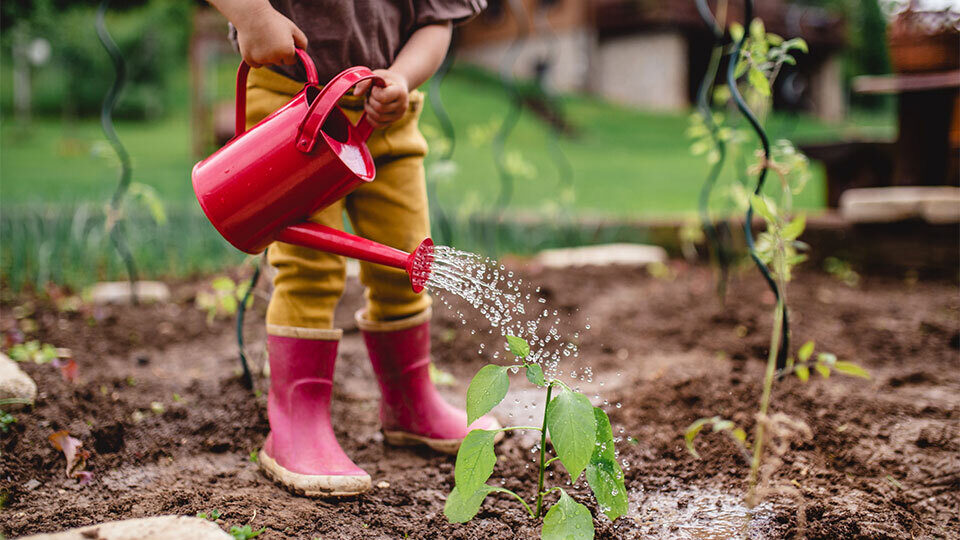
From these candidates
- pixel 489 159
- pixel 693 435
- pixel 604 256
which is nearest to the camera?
pixel 693 435

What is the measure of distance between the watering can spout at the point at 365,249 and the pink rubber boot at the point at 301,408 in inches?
9.7

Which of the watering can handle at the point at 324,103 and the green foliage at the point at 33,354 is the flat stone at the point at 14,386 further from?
the watering can handle at the point at 324,103

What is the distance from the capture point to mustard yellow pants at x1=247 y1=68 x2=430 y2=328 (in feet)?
4.23

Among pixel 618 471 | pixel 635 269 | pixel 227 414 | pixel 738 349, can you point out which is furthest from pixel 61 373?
pixel 635 269

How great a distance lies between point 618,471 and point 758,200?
19.0 inches

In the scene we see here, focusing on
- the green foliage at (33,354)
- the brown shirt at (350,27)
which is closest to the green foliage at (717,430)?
the brown shirt at (350,27)

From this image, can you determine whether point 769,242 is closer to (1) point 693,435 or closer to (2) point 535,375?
(1) point 693,435

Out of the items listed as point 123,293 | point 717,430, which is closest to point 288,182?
point 717,430

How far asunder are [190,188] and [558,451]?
3.61m

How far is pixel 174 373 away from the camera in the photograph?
6.08 feet

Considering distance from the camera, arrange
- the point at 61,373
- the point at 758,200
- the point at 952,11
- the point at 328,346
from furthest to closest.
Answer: the point at 952,11
the point at 61,373
the point at 328,346
the point at 758,200

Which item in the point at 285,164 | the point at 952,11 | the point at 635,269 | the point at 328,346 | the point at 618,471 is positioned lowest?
the point at 635,269

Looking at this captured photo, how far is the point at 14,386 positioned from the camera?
1.37 m

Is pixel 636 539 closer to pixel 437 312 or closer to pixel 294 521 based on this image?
pixel 294 521
